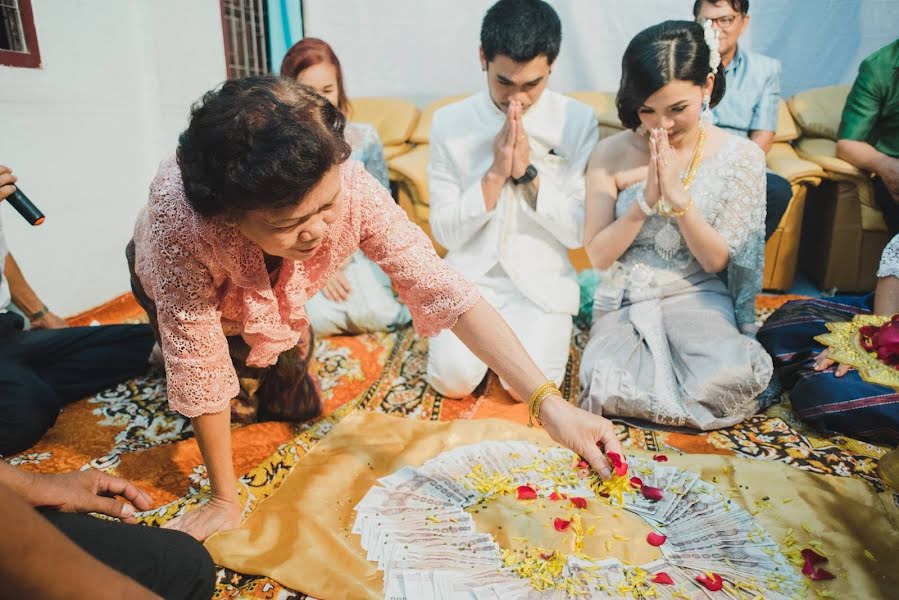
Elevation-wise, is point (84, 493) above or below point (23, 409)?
above

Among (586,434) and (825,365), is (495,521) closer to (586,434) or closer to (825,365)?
(586,434)

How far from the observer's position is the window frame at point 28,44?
2951 millimetres

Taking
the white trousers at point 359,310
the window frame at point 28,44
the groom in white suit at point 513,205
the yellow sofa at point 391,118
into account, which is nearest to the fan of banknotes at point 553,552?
the groom in white suit at point 513,205

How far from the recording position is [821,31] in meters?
4.00

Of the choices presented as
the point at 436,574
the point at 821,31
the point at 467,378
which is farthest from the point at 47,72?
the point at 821,31

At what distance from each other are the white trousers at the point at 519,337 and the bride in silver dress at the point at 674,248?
0.15 m

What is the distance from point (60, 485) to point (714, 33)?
2.26m

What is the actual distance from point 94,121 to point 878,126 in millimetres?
4111

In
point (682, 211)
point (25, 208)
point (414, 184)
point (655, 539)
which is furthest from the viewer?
point (414, 184)

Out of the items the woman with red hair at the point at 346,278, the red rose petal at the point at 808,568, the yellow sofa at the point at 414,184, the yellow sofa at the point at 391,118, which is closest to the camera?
the red rose petal at the point at 808,568

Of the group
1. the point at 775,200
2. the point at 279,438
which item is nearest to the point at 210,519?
the point at 279,438

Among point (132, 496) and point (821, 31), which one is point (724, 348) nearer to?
point (132, 496)

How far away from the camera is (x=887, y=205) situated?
3.22 metres

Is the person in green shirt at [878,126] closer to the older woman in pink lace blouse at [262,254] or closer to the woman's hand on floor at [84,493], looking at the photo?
the older woman in pink lace blouse at [262,254]
